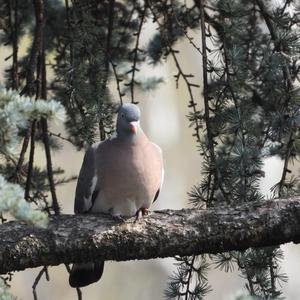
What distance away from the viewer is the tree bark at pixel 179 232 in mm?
2424

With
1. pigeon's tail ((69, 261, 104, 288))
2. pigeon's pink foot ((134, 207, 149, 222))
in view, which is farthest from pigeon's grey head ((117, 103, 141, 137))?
pigeon's tail ((69, 261, 104, 288))

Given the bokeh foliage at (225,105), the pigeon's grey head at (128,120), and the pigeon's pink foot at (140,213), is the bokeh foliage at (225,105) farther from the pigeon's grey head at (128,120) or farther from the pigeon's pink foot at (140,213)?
the pigeon's pink foot at (140,213)

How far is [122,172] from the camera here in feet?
9.63

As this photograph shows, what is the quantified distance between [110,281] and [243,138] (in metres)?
8.86

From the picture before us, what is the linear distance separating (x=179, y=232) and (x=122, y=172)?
0.54m

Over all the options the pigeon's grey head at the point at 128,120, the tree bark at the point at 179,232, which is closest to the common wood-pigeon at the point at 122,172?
the pigeon's grey head at the point at 128,120

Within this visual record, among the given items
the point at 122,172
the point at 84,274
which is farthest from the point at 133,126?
the point at 84,274

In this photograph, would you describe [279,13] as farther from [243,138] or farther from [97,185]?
[97,185]

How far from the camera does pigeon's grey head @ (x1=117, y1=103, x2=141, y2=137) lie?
9.55 feet

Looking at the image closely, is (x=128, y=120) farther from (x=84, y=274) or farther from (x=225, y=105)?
(x=84, y=274)

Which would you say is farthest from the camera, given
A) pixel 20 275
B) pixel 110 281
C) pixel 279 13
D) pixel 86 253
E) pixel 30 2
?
pixel 110 281

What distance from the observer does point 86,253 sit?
2.42 m

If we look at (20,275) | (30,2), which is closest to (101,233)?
(30,2)

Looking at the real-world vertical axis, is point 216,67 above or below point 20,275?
below
